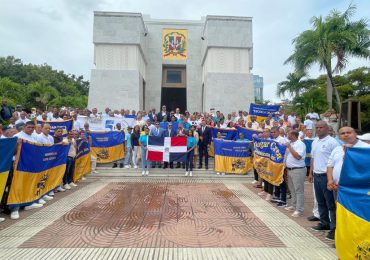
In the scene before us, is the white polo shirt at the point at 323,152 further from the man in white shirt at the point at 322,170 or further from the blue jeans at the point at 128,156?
the blue jeans at the point at 128,156

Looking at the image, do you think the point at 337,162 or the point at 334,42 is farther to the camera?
the point at 334,42

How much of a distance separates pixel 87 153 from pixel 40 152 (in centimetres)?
377

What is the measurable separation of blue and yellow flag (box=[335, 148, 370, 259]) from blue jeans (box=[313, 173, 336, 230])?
1.16m

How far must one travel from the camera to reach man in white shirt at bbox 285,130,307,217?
19.8ft

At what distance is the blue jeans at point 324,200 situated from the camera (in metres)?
4.90

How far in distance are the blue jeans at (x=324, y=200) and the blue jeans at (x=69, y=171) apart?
6906mm

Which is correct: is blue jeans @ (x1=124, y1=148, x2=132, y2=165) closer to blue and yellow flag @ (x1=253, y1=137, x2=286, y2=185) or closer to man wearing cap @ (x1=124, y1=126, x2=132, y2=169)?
man wearing cap @ (x1=124, y1=126, x2=132, y2=169)

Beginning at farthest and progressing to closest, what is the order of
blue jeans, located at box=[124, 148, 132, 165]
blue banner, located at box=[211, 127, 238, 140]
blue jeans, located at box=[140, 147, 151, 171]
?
blue banner, located at box=[211, 127, 238, 140]
blue jeans, located at box=[124, 148, 132, 165]
blue jeans, located at box=[140, 147, 151, 171]

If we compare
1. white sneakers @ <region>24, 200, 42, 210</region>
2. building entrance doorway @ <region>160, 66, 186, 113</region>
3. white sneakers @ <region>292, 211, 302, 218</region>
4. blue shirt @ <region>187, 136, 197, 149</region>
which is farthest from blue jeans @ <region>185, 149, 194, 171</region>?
building entrance doorway @ <region>160, 66, 186, 113</region>

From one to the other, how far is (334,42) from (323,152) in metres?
16.8

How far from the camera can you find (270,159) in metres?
7.68

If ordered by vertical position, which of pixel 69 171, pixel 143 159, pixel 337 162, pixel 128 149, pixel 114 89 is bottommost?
pixel 69 171

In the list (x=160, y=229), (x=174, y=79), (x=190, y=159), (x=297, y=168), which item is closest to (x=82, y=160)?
(x=190, y=159)

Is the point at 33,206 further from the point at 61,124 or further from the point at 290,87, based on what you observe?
the point at 290,87
